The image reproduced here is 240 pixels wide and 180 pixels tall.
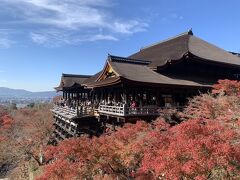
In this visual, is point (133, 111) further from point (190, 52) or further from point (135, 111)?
point (190, 52)

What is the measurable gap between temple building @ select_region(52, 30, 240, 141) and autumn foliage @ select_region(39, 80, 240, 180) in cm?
421

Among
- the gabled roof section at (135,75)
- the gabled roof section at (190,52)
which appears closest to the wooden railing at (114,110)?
the gabled roof section at (135,75)

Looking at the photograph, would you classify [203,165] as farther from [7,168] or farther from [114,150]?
[7,168]

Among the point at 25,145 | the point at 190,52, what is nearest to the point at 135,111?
the point at 190,52

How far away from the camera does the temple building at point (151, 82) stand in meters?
21.0

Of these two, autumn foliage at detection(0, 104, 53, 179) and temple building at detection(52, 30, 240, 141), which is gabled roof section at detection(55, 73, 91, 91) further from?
autumn foliage at detection(0, 104, 53, 179)

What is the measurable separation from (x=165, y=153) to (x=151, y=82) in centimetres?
1196

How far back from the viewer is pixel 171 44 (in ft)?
106

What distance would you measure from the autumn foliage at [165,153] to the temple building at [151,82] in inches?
166

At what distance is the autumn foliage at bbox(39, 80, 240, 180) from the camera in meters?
7.92

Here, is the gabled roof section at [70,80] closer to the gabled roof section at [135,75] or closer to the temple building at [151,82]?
the temple building at [151,82]

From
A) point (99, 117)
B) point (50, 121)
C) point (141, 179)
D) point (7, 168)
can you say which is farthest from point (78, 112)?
point (50, 121)

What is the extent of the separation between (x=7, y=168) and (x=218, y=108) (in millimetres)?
30274

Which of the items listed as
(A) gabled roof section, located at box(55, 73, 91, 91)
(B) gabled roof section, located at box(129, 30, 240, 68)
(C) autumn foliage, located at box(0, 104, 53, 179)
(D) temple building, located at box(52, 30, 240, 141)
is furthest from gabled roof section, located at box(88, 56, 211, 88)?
(C) autumn foliage, located at box(0, 104, 53, 179)
